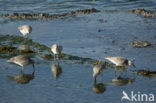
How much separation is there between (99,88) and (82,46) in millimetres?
5469

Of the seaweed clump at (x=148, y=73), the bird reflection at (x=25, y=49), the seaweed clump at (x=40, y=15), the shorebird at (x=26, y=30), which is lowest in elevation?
the seaweed clump at (x=40, y=15)

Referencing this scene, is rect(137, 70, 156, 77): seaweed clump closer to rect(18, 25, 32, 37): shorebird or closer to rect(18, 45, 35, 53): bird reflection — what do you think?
rect(18, 45, 35, 53): bird reflection

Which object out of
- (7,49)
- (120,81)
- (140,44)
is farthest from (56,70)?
(140,44)

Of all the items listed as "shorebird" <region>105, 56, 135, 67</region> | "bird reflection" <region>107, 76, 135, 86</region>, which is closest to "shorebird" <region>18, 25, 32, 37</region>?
"shorebird" <region>105, 56, 135, 67</region>

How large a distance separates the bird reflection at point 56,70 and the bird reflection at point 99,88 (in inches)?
A: 64.0

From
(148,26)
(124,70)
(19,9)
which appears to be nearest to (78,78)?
(124,70)

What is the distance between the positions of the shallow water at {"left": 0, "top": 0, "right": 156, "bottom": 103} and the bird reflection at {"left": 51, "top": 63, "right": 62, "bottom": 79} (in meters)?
0.14

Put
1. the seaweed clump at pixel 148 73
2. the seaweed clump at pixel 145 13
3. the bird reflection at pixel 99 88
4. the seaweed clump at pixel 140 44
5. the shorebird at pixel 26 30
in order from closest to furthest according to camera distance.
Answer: the bird reflection at pixel 99 88, the seaweed clump at pixel 148 73, the seaweed clump at pixel 140 44, the shorebird at pixel 26 30, the seaweed clump at pixel 145 13

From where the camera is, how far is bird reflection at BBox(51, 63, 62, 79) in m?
14.6

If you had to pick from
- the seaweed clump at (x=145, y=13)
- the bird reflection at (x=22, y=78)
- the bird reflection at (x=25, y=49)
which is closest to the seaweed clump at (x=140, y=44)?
the bird reflection at (x=25, y=49)

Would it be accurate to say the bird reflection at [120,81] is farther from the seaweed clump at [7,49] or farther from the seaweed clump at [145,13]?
the seaweed clump at [145,13]

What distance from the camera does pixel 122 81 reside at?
45.8 feet

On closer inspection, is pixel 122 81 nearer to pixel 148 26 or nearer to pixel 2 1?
pixel 148 26

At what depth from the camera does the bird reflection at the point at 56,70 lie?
1458 centimetres
